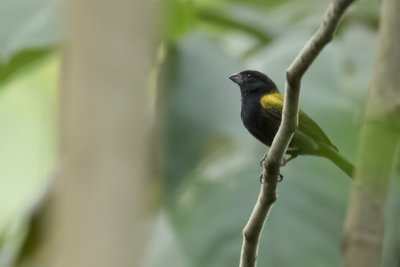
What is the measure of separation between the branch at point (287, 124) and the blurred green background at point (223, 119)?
1.12 ft

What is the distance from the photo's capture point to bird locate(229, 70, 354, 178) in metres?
0.68

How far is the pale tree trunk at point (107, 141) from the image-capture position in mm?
818

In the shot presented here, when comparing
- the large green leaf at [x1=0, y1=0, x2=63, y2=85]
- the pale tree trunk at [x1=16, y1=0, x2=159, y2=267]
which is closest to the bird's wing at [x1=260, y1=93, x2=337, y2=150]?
the pale tree trunk at [x1=16, y1=0, x2=159, y2=267]

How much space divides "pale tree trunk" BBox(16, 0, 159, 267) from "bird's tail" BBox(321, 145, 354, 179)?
23cm

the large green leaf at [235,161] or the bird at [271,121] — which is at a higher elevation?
the bird at [271,121]

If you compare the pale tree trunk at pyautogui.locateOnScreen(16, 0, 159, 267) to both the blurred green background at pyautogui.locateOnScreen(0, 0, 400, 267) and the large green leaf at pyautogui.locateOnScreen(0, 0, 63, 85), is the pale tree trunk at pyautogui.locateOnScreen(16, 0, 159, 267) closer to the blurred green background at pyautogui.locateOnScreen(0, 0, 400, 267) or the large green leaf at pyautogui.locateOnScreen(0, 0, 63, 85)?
the blurred green background at pyautogui.locateOnScreen(0, 0, 400, 267)

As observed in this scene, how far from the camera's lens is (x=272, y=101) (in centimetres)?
80

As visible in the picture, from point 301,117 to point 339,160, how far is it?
53mm

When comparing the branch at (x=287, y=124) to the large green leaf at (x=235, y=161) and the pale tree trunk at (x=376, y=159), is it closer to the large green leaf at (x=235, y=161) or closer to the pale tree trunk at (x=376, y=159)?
the pale tree trunk at (x=376, y=159)

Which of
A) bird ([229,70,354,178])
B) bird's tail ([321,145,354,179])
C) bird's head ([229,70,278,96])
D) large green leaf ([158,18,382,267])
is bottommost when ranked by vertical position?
large green leaf ([158,18,382,267])

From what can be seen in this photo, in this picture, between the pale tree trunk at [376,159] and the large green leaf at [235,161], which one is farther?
the large green leaf at [235,161]

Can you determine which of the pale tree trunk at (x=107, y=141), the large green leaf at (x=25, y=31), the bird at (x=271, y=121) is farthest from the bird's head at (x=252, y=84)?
the large green leaf at (x=25, y=31)

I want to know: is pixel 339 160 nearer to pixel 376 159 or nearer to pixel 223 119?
pixel 376 159

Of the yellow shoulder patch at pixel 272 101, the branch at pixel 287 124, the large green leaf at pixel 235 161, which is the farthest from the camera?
the large green leaf at pixel 235 161
